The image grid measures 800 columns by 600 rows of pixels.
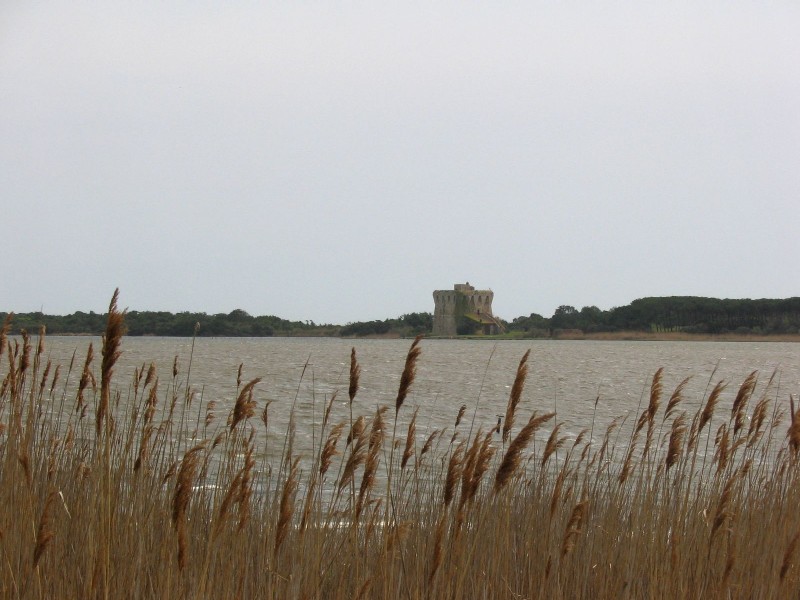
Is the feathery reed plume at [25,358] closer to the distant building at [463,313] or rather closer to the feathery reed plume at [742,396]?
the feathery reed plume at [742,396]

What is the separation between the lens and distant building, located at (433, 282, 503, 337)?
10344cm

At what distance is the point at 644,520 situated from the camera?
4738 mm

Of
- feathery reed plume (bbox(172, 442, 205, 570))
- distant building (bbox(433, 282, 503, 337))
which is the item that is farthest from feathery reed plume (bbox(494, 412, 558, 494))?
distant building (bbox(433, 282, 503, 337))

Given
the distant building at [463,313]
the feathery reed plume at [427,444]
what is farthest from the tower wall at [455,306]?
the feathery reed plume at [427,444]

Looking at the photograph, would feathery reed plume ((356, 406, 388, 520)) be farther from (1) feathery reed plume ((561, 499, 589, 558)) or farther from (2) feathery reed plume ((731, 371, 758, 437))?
(2) feathery reed plume ((731, 371, 758, 437))

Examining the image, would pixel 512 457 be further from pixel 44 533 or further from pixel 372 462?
pixel 44 533

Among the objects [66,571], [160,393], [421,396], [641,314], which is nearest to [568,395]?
[421,396]

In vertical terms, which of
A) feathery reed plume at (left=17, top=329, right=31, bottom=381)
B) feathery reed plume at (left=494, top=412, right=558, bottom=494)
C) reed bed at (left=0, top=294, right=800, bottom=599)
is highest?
feathery reed plume at (left=17, top=329, right=31, bottom=381)

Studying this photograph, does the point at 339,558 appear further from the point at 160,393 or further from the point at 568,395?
the point at 568,395

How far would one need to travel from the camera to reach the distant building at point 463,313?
103438 mm

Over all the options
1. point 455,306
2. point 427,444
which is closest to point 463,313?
point 455,306

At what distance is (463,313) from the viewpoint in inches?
4112

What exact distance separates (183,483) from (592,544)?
8.65 feet

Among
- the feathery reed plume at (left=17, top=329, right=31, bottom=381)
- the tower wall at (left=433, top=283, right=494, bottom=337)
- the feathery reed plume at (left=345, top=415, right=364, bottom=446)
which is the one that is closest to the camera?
the feathery reed plume at (left=345, top=415, right=364, bottom=446)
